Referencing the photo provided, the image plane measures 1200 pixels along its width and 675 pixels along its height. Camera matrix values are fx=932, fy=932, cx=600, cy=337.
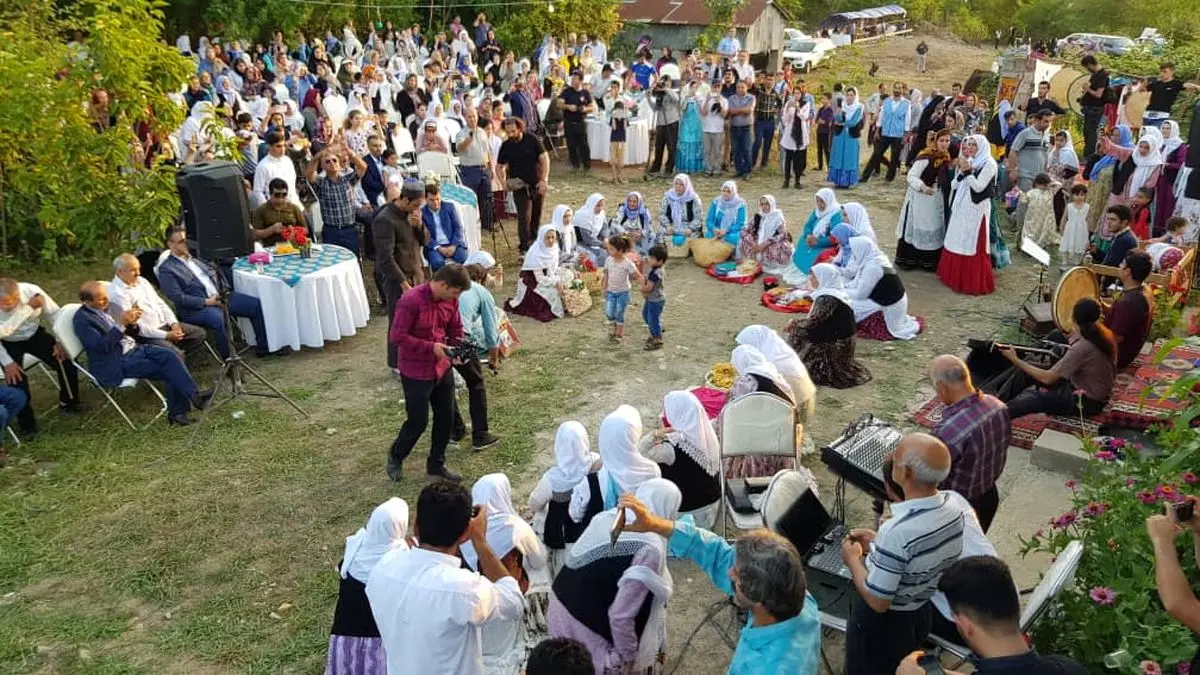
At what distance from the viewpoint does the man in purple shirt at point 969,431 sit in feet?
15.7

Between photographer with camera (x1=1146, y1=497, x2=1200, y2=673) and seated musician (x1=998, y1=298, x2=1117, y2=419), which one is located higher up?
photographer with camera (x1=1146, y1=497, x2=1200, y2=673)

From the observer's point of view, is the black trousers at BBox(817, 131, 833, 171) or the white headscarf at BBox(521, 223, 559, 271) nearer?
the white headscarf at BBox(521, 223, 559, 271)

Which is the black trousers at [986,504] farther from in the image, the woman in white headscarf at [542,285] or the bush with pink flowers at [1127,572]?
the woman in white headscarf at [542,285]

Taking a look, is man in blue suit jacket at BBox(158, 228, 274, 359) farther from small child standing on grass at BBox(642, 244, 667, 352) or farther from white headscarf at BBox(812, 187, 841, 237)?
white headscarf at BBox(812, 187, 841, 237)

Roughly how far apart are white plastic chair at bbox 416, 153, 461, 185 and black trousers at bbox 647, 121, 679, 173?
15.9 feet

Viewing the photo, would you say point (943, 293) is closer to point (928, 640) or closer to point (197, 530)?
point (928, 640)

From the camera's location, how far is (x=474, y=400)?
6980 millimetres

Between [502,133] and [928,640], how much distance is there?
1023 centimetres

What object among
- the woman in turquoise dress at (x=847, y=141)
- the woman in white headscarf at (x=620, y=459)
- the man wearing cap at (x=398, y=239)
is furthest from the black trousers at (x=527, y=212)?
the woman in white headscarf at (x=620, y=459)

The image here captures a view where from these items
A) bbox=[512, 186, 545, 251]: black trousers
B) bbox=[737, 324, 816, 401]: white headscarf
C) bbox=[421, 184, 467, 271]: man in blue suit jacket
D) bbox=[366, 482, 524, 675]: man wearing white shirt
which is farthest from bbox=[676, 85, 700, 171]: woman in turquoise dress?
bbox=[366, 482, 524, 675]: man wearing white shirt

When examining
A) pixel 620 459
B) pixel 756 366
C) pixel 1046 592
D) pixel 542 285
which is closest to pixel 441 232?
pixel 542 285

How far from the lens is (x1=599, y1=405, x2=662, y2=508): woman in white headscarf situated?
4.79m

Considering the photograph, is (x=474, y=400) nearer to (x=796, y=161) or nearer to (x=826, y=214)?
(x=826, y=214)

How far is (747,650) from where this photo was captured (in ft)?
10.8
